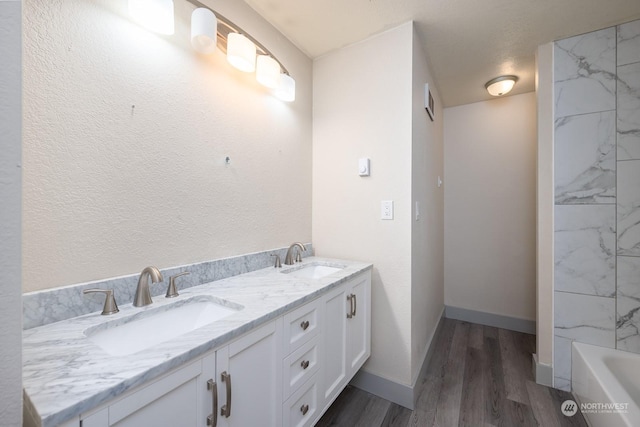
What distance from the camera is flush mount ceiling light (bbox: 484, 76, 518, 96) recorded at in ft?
7.49

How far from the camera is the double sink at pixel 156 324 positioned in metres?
0.84

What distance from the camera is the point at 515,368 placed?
2.00 meters

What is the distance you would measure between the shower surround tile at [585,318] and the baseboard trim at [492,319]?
0.94 metres

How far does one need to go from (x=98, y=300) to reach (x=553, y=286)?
8.43 feet

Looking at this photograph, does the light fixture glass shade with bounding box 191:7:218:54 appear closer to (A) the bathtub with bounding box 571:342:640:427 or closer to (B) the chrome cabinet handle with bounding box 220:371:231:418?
(B) the chrome cabinet handle with bounding box 220:371:231:418

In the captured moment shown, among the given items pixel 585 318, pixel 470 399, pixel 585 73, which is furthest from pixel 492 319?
pixel 585 73

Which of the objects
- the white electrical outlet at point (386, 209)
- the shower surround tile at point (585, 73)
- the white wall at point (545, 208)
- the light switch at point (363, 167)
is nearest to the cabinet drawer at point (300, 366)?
the white electrical outlet at point (386, 209)

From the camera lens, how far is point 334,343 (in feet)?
4.42

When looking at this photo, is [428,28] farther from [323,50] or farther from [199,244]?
[199,244]

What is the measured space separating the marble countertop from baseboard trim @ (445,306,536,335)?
8.24ft

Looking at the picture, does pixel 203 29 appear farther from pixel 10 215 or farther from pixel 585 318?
pixel 585 318

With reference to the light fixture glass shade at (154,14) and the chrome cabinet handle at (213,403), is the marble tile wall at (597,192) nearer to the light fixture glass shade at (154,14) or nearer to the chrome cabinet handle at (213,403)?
the chrome cabinet handle at (213,403)

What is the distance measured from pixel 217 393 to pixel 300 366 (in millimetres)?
437

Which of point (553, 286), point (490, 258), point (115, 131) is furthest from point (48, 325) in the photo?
point (490, 258)
